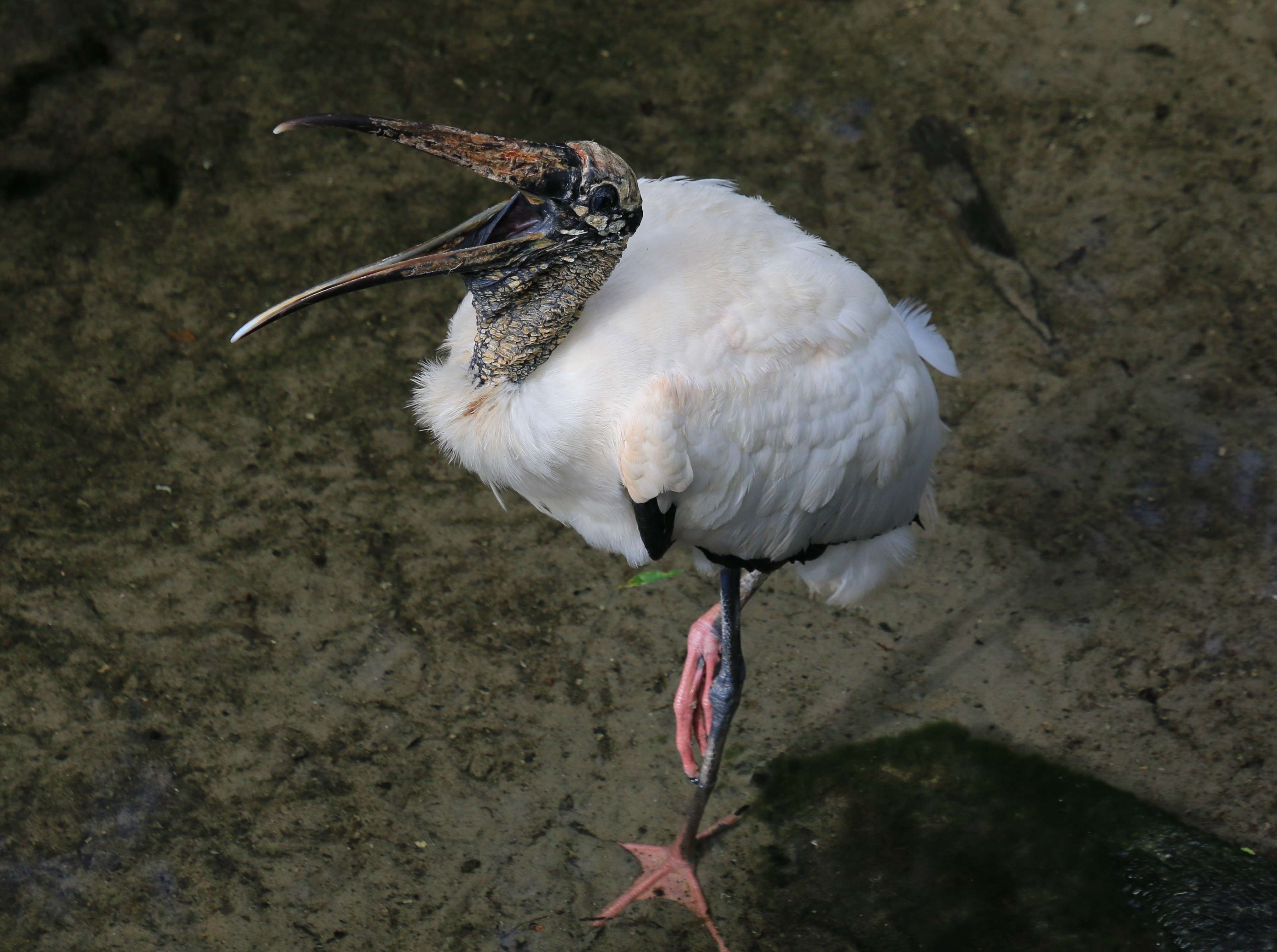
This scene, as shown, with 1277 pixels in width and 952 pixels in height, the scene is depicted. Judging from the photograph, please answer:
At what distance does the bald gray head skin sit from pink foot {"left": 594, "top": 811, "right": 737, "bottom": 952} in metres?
1.61

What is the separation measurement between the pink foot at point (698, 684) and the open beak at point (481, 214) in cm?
151

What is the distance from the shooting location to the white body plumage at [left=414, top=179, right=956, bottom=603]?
2580 millimetres

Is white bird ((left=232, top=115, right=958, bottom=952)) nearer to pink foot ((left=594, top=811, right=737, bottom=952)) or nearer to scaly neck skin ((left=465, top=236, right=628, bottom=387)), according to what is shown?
scaly neck skin ((left=465, top=236, right=628, bottom=387))

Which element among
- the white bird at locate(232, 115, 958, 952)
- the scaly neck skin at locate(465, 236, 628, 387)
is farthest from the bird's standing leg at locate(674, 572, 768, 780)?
the scaly neck skin at locate(465, 236, 628, 387)

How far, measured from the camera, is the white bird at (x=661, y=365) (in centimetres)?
249

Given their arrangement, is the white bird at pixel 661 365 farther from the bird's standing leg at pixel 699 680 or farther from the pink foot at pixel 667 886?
the pink foot at pixel 667 886

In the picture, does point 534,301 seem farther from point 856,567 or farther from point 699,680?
point 699,680

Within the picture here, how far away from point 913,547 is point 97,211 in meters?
3.74

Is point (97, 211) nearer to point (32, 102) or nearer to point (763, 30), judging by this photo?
point (32, 102)

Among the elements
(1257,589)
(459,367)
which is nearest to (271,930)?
(459,367)

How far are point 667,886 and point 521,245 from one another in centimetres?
200

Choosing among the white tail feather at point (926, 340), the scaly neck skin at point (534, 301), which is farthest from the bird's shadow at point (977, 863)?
the scaly neck skin at point (534, 301)

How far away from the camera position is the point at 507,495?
4270mm

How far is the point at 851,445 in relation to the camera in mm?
2844
